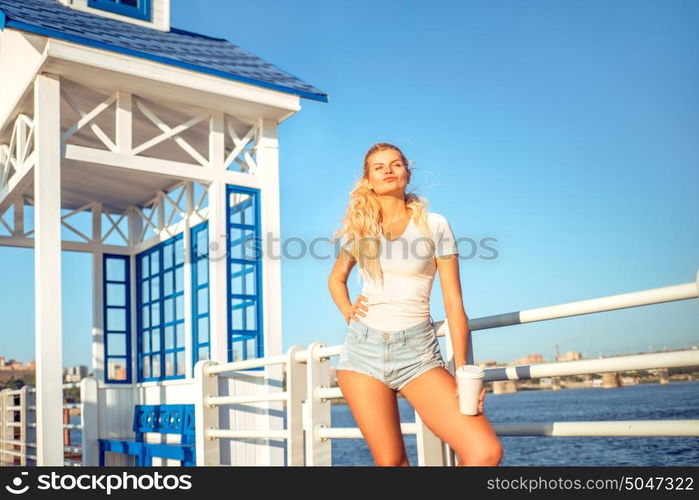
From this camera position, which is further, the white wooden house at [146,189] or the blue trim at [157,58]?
the white wooden house at [146,189]

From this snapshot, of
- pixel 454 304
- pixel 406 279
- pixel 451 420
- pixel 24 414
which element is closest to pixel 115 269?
pixel 24 414

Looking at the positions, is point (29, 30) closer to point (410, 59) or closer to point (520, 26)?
point (410, 59)

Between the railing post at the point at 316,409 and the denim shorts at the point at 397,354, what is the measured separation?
1.48 m

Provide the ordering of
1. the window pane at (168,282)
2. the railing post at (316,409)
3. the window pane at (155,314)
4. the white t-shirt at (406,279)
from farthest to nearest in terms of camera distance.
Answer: the window pane at (155,314) → the window pane at (168,282) → the railing post at (316,409) → the white t-shirt at (406,279)

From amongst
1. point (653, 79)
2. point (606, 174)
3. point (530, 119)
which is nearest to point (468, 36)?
point (530, 119)

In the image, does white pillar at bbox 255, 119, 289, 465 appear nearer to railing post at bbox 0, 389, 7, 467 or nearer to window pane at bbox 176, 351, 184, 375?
window pane at bbox 176, 351, 184, 375

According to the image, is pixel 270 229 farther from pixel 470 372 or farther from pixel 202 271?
pixel 470 372

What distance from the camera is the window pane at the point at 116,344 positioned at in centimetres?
981

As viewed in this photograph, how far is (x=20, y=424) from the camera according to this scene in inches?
414

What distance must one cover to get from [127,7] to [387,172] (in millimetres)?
6941

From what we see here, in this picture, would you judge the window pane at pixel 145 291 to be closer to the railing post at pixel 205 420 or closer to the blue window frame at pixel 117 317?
the blue window frame at pixel 117 317

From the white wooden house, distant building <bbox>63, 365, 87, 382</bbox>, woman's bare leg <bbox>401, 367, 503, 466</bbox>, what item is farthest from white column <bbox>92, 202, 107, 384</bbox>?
woman's bare leg <bbox>401, 367, 503, 466</bbox>

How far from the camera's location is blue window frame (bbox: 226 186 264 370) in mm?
7648

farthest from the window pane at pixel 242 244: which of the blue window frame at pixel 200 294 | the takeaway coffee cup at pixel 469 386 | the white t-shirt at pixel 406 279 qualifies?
the takeaway coffee cup at pixel 469 386
